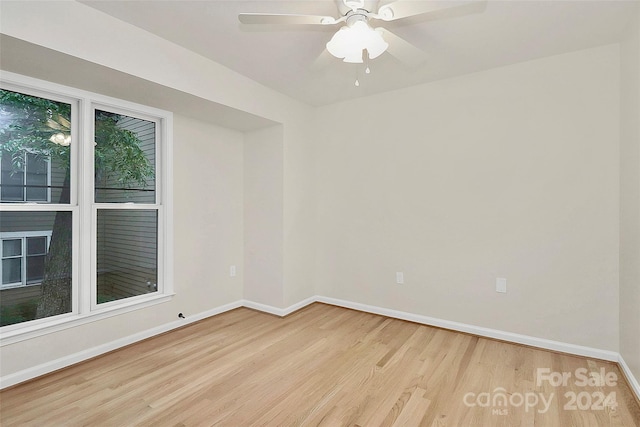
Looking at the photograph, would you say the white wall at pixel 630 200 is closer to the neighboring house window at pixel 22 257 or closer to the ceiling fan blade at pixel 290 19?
the ceiling fan blade at pixel 290 19

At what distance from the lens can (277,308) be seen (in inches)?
145

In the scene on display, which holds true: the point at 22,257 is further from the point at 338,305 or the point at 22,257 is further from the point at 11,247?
the point at 338,305

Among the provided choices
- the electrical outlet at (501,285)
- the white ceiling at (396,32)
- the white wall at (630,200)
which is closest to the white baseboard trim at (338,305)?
the white wall at (630,200)

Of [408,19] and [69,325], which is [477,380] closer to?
[408,19]

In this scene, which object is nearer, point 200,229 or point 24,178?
point 24,178

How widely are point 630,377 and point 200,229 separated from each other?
379cm

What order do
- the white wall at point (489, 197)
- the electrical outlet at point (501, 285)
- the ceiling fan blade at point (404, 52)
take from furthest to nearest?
the electrical outlet at point (501, 285) → the white wall at point (489, 197) → the ceiling fan blade at point (404, 52)

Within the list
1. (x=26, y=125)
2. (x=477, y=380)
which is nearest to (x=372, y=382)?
(x=477, y=380)

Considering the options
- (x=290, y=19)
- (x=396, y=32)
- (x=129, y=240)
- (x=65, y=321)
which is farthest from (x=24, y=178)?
(x=396, y=32)

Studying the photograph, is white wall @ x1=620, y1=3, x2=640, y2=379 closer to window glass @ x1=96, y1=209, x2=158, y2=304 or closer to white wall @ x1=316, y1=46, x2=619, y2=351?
white wall @ x1=316, y1=46, x2=619, y2=351

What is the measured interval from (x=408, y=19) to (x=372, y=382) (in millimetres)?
2344

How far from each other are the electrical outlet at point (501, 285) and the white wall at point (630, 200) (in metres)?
0.77

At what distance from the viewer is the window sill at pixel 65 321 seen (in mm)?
2227

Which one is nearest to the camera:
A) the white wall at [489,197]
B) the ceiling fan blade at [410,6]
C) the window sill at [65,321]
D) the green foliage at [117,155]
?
the ceiling fan blade at [410,6]
